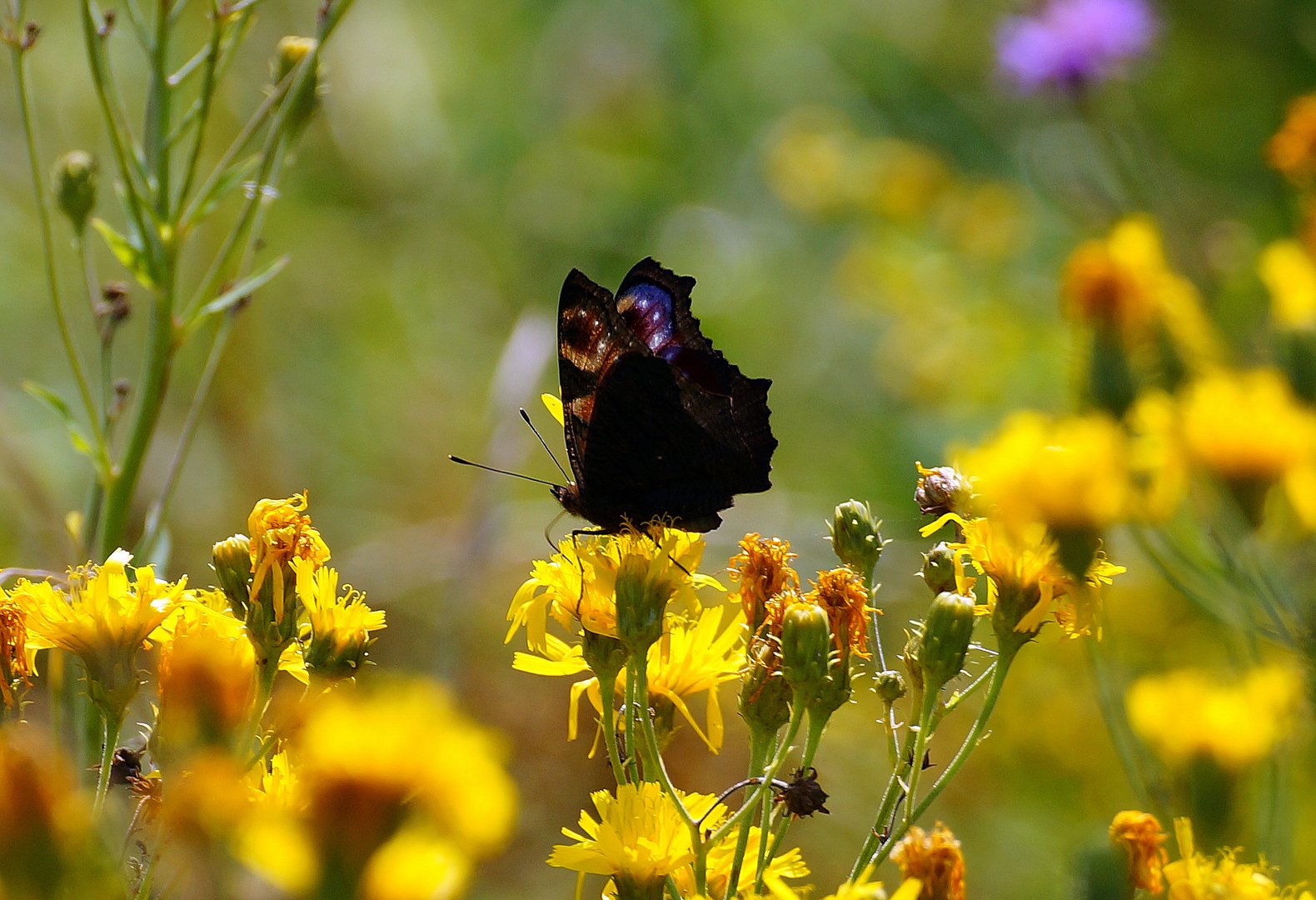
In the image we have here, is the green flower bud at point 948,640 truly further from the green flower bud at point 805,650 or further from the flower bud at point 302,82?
the flower bud at point 302,82

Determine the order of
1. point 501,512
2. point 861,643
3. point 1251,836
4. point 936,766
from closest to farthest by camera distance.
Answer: point 861,643 < point 1251,836 < point 501,512 < point 936,766

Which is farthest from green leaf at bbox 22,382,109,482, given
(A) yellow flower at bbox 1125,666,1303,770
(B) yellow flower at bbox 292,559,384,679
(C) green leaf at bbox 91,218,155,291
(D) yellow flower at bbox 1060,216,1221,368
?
(D) yellow flower at bbox 1060,216,1221,368

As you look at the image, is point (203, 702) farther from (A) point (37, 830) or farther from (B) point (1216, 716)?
(B) point (1216, 716)

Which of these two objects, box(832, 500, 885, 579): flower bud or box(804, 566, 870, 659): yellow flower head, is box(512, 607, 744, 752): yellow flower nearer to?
box(804, 566, 870, 659): yellow flower head

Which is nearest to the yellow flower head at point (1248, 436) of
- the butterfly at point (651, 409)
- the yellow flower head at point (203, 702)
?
the butterfly at point (651, 409)

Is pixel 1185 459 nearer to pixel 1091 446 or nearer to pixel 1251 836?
pixel 1091 446

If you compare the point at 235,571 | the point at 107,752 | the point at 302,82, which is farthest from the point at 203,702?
the point at 302,82

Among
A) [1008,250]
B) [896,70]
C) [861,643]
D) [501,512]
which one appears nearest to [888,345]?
[1008,250]
